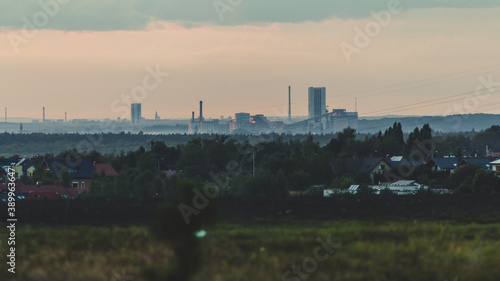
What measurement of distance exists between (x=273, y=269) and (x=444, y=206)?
23.0 meters

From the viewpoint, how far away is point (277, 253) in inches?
1235

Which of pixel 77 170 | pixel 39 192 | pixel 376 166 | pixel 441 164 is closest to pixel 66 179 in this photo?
pixel 77 170

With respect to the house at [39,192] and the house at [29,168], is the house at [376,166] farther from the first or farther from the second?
the house at [29,168]

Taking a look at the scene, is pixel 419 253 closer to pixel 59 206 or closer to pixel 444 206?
pixel 444 206

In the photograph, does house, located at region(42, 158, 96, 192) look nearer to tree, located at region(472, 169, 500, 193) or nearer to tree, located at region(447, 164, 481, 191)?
tree, located at region(447, 164, 481, 191)

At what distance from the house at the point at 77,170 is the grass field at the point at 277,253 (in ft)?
274

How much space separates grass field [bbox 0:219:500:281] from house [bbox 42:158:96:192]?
274ft

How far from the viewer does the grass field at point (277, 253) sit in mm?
28250


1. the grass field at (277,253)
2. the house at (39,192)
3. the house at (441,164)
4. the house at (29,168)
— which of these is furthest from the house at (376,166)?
the grass field at (277,253)

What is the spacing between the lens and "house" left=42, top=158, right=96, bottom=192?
121 meters

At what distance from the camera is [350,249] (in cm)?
3219

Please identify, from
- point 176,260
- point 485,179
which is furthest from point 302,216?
point 485,179

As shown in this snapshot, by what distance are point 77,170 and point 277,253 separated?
96.7 m

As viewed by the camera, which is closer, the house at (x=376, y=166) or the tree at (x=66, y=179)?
the tree at (x=66, y=179)
